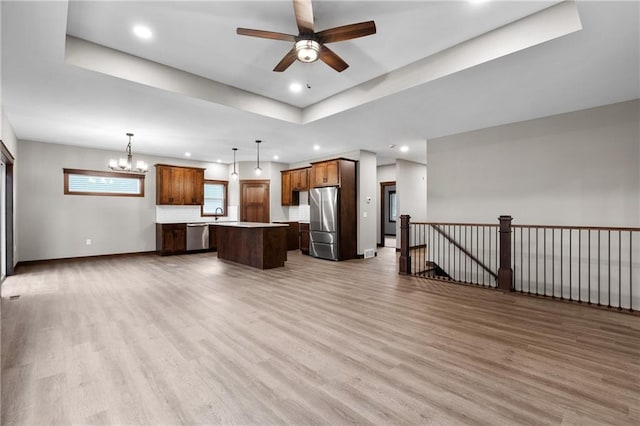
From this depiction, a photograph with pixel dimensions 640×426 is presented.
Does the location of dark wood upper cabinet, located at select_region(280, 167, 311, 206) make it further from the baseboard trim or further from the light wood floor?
the light wood floor

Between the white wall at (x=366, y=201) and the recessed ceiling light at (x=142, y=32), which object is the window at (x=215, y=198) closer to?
the white wall at (x=366, y=201)

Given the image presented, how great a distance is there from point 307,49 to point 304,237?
629 cm

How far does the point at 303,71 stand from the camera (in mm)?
3715

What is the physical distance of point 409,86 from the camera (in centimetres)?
360

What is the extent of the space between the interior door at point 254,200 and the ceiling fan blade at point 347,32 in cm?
694

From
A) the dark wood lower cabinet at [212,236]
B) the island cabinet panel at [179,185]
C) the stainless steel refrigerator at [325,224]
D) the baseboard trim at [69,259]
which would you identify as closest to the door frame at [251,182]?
the dark wood lower cabinet at [212,236]

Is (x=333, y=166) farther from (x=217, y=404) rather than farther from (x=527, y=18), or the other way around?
A: (x=217, y=404)

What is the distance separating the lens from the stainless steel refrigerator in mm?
7172

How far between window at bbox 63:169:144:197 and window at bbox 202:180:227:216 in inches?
72.1

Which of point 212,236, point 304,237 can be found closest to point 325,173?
point 304,237

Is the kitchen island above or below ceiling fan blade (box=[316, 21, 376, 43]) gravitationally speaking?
below

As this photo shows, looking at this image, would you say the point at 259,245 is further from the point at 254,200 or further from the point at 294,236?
the point at 254,200

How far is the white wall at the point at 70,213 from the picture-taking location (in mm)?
6461

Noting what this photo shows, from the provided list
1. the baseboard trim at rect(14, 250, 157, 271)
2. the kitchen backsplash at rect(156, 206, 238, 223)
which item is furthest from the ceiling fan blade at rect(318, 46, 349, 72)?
the baseboard trim at rect(14, 250, 157, 271)
